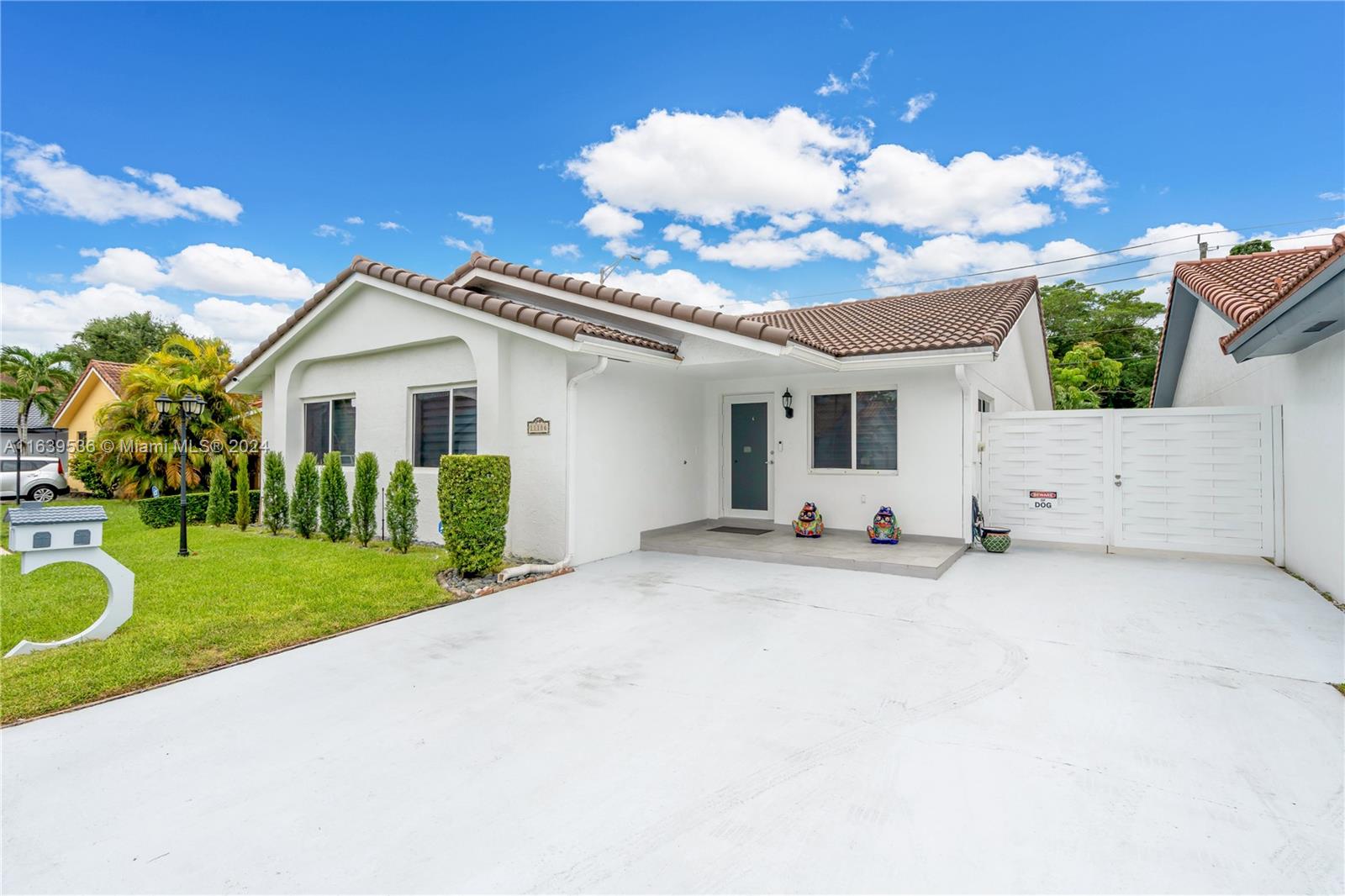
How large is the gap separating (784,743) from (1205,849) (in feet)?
5.91

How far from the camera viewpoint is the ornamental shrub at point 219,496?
12.9 m

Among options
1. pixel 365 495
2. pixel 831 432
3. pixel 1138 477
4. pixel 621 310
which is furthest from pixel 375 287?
pixel 1138 477

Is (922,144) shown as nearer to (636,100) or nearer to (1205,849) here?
(636,100)

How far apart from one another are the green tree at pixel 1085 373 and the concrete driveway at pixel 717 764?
23.0m

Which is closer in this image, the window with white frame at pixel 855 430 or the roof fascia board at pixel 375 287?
the roof fascia board at pixel 375 287

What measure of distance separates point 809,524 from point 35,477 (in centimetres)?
2446

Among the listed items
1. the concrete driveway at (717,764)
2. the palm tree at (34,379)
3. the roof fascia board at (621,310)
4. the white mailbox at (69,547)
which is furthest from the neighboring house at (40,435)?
the concrete driveway at (717,764)

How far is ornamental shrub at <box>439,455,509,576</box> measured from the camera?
23.9 feet

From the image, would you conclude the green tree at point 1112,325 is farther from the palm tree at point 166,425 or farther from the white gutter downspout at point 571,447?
the palm tree at point 166,425

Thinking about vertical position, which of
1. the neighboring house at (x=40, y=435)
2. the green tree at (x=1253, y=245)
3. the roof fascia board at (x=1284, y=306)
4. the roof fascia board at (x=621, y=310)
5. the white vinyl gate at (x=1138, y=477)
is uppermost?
the green tree at (x=1253, y=245)

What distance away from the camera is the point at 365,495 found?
9.69m

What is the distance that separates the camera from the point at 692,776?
9.77 feet

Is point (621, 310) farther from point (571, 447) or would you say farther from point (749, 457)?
point (749, 457)

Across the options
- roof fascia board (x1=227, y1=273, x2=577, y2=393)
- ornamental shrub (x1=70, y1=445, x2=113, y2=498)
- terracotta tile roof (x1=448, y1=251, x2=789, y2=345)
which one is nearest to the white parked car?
ornamental shrub (x1=70, y1=445, x2=113, y2=498)
